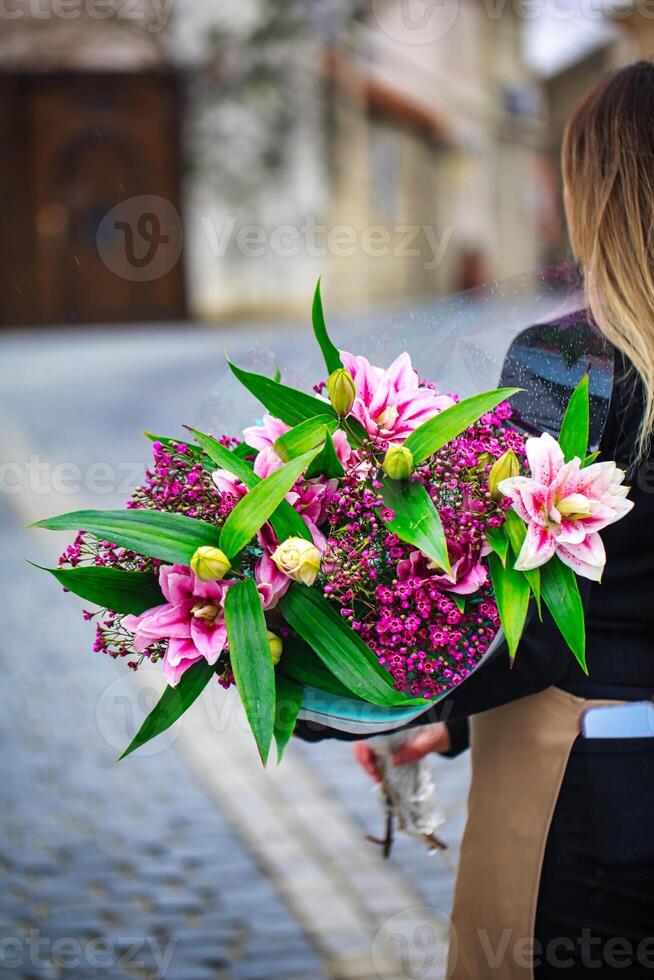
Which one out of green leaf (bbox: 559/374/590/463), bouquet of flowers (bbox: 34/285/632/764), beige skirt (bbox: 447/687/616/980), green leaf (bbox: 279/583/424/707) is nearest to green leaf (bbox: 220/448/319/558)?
bouquet of flowers (bbox: 34/285/632/764)

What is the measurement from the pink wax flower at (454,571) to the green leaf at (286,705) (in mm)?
210

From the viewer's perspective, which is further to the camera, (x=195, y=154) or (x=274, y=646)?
(x=195, y=154)

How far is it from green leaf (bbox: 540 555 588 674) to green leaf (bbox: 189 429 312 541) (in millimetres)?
323

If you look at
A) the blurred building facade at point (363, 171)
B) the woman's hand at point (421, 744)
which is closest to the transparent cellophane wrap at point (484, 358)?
the woman's hand at point (421, 744)

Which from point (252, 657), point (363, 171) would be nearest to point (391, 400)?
point (252, 657)

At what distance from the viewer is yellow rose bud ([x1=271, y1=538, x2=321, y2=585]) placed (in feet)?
4.80

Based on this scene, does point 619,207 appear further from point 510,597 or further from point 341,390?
point 510,597

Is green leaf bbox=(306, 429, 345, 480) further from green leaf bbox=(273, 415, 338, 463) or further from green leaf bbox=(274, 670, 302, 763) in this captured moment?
green leaf bbox=(274, 670, 302, 763)

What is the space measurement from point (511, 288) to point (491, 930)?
1064mm

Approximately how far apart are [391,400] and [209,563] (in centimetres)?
36

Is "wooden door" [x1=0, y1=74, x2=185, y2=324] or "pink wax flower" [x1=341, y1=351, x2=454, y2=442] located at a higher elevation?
"wooden door" [x1=0, y1=74, x2=185, y2=324]

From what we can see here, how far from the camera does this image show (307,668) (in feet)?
5.11

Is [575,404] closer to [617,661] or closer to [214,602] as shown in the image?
[617,661]

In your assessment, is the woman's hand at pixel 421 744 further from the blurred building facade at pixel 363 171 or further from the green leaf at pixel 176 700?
the blurred building facade at pixel 363 171
